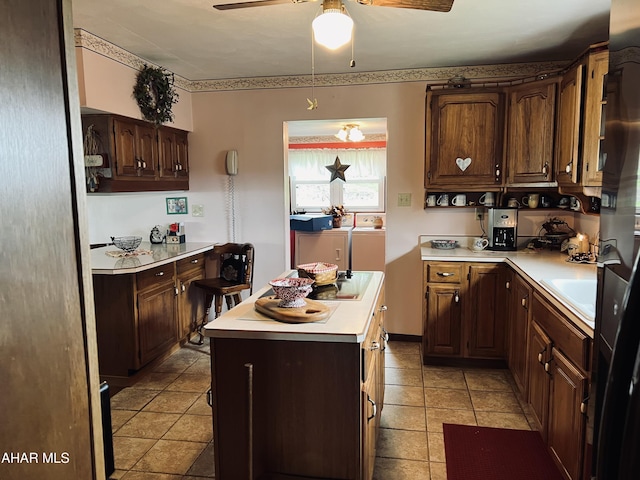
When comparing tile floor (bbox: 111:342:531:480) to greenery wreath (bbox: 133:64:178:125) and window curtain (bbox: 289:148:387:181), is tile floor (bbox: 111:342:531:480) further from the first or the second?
window curtain (bbox: 289:148:387:181)

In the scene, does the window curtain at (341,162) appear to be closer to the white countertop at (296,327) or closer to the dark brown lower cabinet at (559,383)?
the dark brown lower cabinet at (559,383)

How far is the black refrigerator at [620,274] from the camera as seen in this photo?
55cm

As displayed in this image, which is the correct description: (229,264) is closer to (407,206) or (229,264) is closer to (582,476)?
(407,206)

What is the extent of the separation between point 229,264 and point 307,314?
238 cm

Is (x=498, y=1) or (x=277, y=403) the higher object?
(x=498, y=1)

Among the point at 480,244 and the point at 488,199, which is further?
the point at 488,199

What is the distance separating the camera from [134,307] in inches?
124

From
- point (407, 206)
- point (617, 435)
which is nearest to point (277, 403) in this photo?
point (617, 435)

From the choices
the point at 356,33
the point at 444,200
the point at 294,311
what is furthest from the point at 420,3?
the point at 444,200

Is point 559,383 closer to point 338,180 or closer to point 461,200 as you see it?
point 461,200

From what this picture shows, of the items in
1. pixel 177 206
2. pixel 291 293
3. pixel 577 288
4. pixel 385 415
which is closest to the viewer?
pixel 291 293

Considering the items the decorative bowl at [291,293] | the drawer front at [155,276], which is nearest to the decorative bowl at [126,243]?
the drawer front at [155,276]

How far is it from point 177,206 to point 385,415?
2874mm

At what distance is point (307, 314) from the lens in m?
1.74
